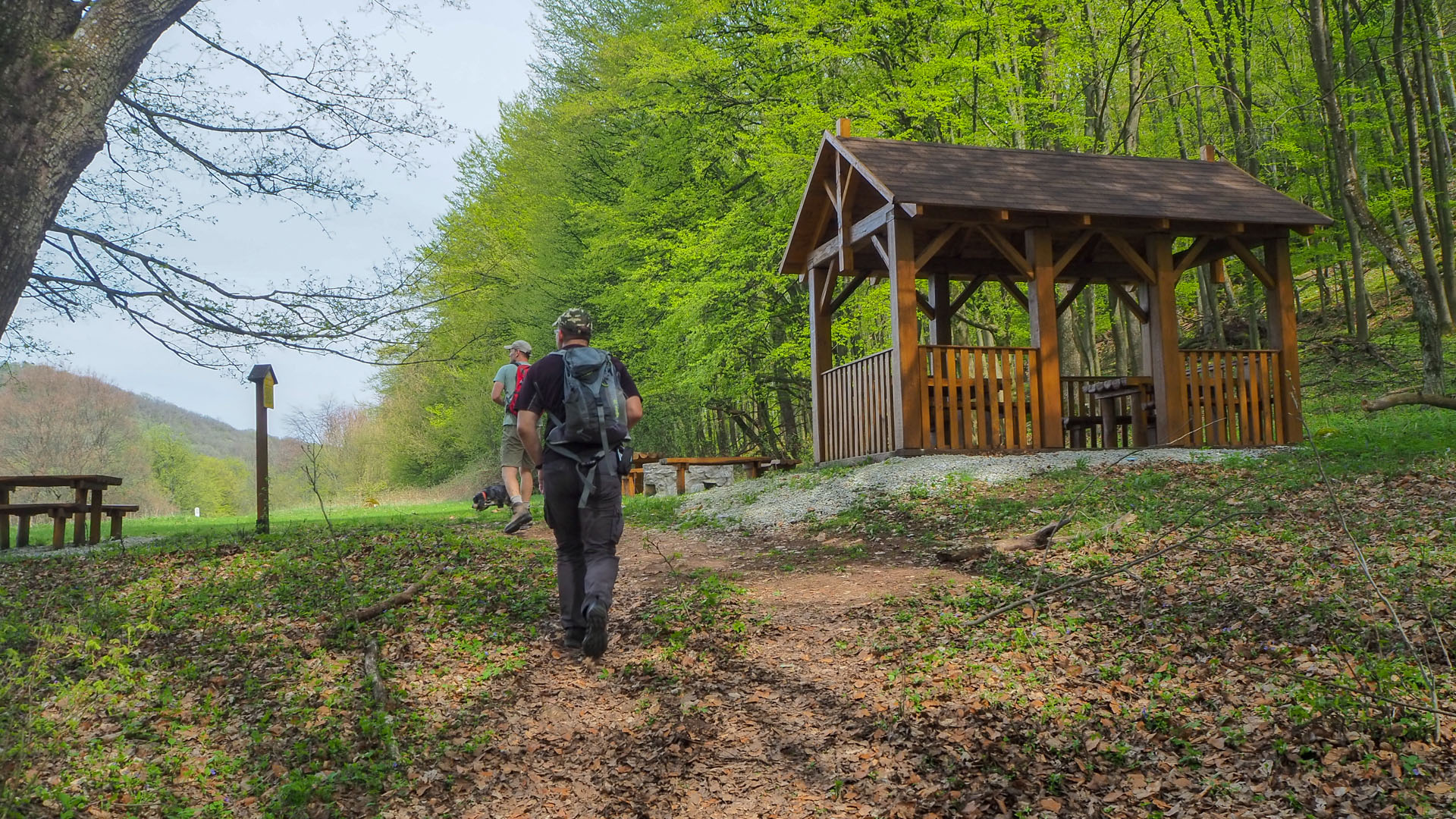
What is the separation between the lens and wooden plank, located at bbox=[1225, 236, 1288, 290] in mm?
12797

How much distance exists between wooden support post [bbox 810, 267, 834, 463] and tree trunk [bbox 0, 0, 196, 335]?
1052 cm

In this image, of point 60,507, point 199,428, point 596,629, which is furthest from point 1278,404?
point 199,428

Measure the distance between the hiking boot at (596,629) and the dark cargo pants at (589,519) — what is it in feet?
0.16

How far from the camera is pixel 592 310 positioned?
26.2m

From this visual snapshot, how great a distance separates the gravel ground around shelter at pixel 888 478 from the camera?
1059cm


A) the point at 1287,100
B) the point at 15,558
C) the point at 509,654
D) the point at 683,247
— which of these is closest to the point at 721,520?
the point at 509,654

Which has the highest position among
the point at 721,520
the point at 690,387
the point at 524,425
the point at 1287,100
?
the point at 1287,100

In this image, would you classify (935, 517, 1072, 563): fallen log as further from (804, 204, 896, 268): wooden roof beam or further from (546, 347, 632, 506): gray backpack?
(804, 204, 896, 268): wooden roof beam

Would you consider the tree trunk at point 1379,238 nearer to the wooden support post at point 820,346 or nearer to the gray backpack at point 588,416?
the wooden support post at point 820,346

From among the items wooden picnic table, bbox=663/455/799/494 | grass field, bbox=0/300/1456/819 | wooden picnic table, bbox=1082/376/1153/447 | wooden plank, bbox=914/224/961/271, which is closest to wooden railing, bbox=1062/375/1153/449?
wooden picnic table, bbox=1082/376/1153/447

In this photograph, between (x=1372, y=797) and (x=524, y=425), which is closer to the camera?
(x=1372, y=797)

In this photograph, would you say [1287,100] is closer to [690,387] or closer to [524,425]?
[690,387]

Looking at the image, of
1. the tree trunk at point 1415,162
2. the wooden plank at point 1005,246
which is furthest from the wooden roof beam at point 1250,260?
the tree trunk at point 1415,162

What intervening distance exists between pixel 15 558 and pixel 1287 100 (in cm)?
2487
